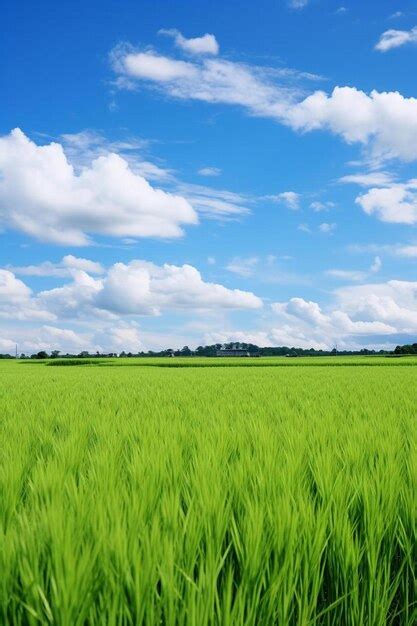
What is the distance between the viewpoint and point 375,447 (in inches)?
145

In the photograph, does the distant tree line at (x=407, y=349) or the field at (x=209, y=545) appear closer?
the field at (x=209, y=545)

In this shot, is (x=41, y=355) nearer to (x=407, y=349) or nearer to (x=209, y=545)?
(x=407, y=349)

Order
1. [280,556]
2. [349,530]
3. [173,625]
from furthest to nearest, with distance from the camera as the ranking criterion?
1. [349,530]
2. [280,556]
3. [173,625]

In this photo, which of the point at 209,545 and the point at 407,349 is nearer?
the point at 209,545

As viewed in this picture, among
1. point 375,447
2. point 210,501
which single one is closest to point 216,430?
point 375,447

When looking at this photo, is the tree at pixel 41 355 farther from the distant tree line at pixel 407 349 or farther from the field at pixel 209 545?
the field at pixel 209 545

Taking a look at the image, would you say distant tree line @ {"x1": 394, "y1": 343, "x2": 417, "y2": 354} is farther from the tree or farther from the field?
the field

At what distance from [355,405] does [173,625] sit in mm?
6457

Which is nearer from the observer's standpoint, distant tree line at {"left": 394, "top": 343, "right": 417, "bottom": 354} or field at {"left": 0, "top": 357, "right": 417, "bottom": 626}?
field at {"left": 0, "top": 357, "right": 417, "bottom": 626}

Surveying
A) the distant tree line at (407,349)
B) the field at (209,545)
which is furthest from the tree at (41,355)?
the field at (209,545)

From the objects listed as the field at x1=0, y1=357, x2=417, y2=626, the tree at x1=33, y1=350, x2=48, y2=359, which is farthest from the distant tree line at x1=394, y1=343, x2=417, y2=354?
the field at x1=0, y1=357, x2=417, y2=626

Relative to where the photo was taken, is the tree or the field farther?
the tree

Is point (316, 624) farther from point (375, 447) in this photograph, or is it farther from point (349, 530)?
point (375, 447)

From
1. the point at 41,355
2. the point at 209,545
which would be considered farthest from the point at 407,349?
the point at 209,545
